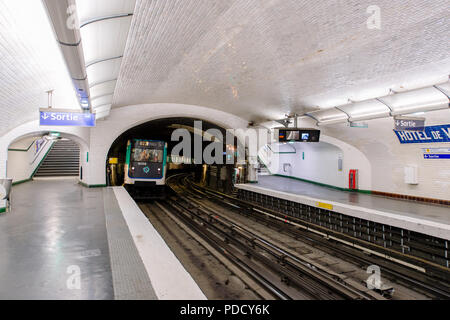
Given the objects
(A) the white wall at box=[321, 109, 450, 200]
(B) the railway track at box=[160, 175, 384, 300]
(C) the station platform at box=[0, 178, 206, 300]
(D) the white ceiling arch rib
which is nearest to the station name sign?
(D) the white ceiling arch rib

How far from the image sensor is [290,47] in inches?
206

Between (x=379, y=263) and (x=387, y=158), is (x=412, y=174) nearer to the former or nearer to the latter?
(x=387, y=158)

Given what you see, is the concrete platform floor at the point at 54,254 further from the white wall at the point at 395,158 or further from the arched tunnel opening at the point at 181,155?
the white wall at the point at 395,158

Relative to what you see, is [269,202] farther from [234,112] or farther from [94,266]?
[94,266]

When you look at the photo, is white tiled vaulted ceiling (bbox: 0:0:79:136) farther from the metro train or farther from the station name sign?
the metro train

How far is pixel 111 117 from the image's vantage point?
1142 centimetres

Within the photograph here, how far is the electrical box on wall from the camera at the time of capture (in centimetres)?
860

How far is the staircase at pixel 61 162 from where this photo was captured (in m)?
16.8

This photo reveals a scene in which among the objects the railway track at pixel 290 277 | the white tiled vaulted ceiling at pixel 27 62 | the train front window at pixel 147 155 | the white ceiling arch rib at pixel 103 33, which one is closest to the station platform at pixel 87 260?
the railway track at pixel 290 277

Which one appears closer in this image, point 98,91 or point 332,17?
point 332,17

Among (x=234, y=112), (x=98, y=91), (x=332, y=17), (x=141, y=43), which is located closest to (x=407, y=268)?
(x=332, y=17)

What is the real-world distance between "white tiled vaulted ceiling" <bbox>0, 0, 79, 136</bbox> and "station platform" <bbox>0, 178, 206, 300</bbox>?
2.63 meters

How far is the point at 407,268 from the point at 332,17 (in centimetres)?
487

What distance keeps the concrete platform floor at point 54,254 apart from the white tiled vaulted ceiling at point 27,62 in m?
2.61
